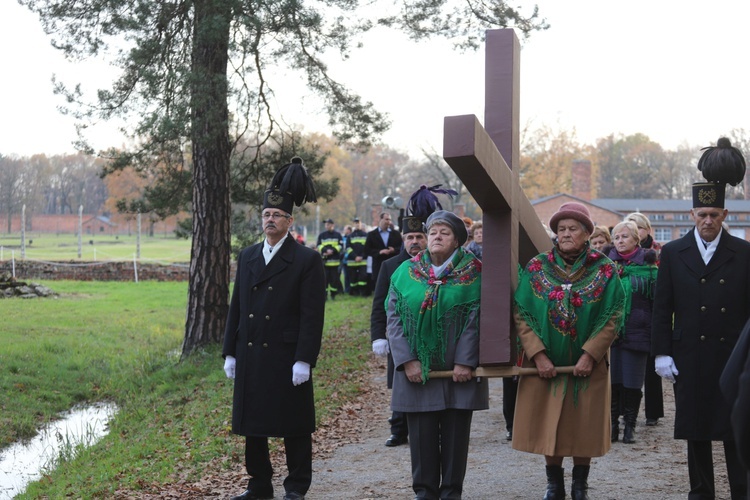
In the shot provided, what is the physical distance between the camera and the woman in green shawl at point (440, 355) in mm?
5875

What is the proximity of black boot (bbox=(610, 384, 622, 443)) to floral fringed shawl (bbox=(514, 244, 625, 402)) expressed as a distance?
297cm

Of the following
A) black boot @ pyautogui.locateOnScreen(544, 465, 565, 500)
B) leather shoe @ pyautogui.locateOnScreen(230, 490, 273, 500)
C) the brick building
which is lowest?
leather shoe @ pyautogui.locateOnScreen(230, 490, 273, 500)

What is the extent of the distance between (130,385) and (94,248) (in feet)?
105

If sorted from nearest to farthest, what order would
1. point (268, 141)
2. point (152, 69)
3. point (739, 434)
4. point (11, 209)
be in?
point (739, 434)
point (152, 69)
point (268, 141)
point (11, 209)

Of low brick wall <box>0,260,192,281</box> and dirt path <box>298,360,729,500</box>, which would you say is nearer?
dirt path <box>298,360,729,500</box>

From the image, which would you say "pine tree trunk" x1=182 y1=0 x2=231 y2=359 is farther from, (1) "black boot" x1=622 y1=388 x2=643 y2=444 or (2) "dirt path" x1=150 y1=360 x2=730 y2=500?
(1) "black boot" x1=622 y1=388 x2=643 y2=444

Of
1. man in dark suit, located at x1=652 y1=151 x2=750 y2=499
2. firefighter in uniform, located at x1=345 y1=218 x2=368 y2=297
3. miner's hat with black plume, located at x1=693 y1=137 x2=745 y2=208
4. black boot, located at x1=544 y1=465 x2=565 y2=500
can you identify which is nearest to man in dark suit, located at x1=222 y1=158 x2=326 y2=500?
black boot, located at x1=544 y1=465 x2=565 y2=500

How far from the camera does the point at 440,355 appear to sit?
589 centimetres

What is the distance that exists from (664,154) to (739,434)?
90398 millimetres

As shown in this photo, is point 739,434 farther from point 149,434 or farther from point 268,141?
point 268,141

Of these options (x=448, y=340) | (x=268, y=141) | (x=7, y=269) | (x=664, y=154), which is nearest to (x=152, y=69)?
(x=268, y=141)

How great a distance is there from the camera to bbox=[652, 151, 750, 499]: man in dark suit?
5.86 meters

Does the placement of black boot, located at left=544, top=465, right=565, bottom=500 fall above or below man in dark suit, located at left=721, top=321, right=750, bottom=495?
below

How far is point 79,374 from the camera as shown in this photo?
13.8m
